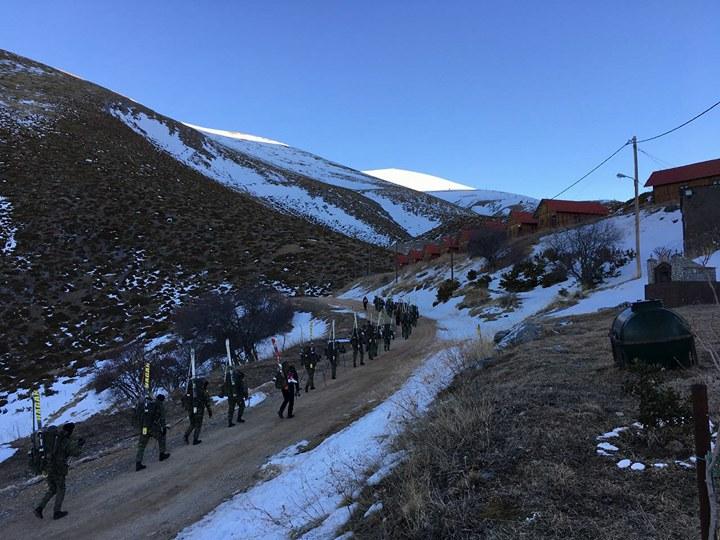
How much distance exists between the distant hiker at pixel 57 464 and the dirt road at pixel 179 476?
0.25m

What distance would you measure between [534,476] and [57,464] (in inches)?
335

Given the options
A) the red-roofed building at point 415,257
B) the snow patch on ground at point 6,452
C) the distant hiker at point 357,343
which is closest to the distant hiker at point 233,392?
the snow patch on ground at point 6,452

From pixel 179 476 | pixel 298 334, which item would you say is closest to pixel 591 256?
pixel 298 334

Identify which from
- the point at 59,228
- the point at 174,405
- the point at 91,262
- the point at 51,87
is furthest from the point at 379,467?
the point at 51,87

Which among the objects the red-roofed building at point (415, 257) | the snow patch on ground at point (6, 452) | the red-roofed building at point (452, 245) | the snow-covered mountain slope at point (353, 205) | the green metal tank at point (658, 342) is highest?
the snow-covered mountain slope at point (353, 205)

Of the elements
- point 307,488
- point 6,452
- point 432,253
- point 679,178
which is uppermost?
point 679,178

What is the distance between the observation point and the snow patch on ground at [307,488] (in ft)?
21.4

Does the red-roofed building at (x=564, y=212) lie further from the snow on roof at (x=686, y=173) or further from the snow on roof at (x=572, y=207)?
the snow on roof at (x=686, y=173)

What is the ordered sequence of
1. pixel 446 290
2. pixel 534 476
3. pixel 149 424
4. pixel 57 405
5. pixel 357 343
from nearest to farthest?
pixel 534 476 < pixel 149 424 < pixel 357 343 < pixel 57 405 < pixel 446 290

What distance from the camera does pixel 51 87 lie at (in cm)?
9869

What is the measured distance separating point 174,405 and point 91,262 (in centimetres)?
4178

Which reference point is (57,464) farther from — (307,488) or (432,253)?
(432,253)

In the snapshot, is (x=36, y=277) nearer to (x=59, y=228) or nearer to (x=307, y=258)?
(x=59, y=228)

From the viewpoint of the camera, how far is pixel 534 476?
Result: 4809 mm
